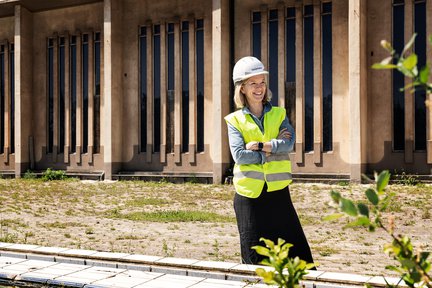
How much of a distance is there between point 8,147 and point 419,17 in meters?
20.6

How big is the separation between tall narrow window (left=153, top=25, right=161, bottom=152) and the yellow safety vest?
63.5ft

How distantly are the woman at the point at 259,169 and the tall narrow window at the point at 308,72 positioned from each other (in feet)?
53.0

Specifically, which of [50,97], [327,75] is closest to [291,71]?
[327,75]

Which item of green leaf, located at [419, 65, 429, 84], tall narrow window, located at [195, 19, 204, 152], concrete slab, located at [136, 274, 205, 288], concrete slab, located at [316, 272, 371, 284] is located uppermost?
tall narrow window, located at [195, 19, 204, 152]

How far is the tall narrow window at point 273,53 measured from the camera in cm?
2208

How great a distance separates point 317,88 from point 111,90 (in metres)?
9.05

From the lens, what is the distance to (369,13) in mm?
20281

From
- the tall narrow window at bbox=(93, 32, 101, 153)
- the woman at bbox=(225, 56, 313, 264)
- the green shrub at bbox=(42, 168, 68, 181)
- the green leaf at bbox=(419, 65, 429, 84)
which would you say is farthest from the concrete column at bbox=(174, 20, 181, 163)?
the green leaf at bbox=(419, 65, 429, 84)

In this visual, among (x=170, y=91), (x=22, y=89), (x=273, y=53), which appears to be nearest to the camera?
(x=273, y=53)

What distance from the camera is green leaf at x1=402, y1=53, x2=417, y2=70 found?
1450 millimetres

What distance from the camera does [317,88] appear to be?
21109 mm

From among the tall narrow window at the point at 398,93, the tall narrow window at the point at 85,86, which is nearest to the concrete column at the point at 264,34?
the tall narrow window at the point at 398,93

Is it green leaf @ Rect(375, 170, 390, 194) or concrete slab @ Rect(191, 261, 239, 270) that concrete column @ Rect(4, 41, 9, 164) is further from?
green leaf @ Rect(375, 170, 390, 194)

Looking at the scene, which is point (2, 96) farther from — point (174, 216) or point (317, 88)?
point (174, 216)
